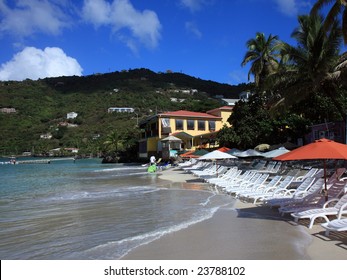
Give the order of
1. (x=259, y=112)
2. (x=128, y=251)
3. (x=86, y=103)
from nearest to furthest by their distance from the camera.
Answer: (x=128, y=251) → (x=259, y=112) → (x=86, y=103)

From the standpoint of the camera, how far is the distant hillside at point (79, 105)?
95938 millimetres

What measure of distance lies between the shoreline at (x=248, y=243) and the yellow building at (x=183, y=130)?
113 feet

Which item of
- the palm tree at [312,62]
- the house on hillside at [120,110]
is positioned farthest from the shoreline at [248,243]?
the house on hillside at [120,110]

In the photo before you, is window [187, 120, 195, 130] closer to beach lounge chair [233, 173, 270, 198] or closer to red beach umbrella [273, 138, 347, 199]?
beach lounge chair [233, 173, 270, 198]

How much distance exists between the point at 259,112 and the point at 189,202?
21.1 m

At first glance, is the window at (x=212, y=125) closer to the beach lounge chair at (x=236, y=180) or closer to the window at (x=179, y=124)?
the window at (x=179, y=124)

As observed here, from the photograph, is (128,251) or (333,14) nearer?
(128,251)

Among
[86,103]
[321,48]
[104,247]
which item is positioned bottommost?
[104,247]

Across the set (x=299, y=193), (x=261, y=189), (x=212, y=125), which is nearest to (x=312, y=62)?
(x=261, y=189)

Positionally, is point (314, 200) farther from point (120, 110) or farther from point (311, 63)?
point (120, 110)
